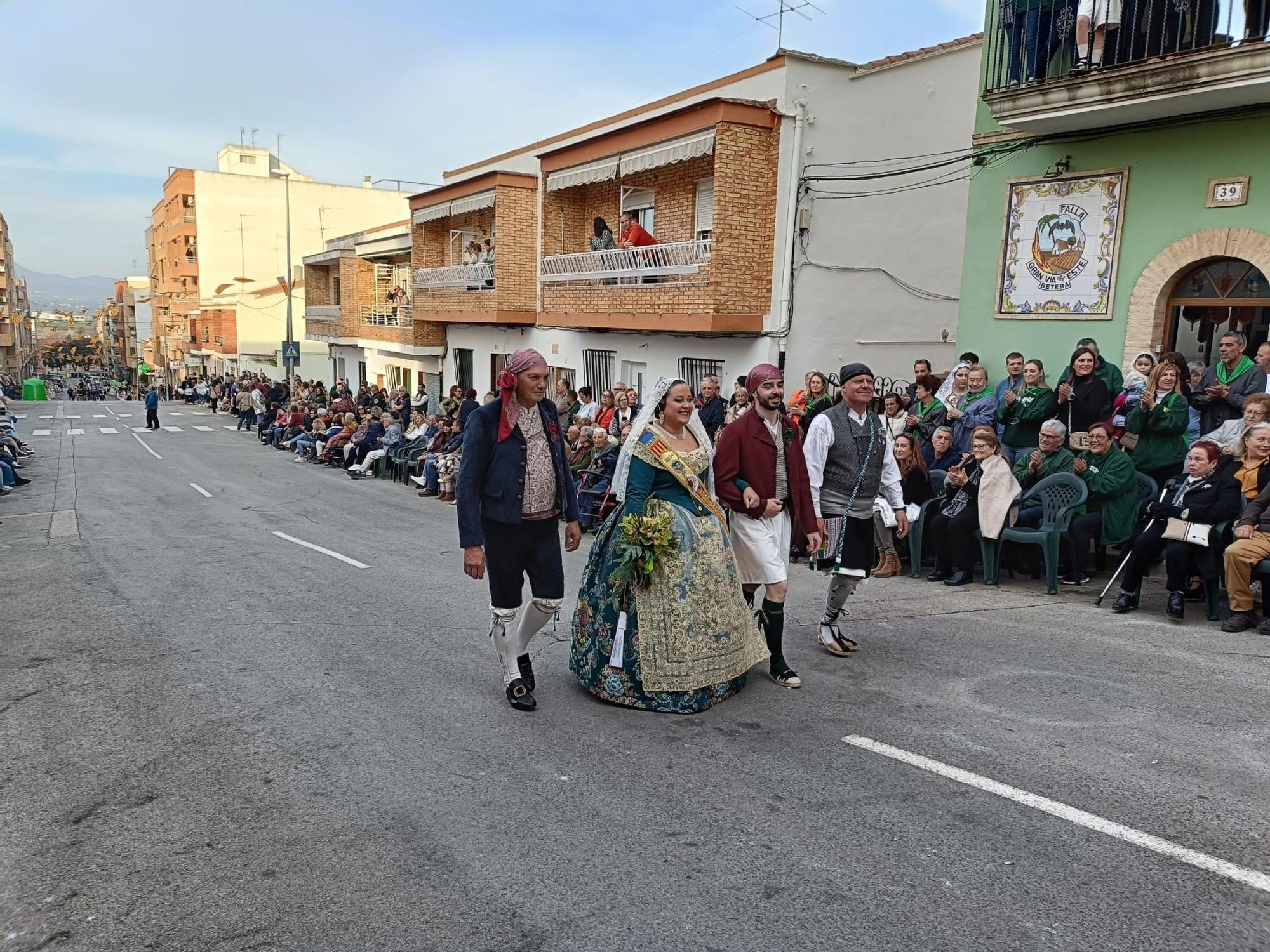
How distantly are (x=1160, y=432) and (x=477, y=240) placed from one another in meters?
21.2

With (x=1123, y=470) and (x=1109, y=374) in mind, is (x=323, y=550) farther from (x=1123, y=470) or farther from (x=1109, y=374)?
(x=1109, y=374)

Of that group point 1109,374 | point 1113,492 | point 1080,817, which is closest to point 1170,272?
point 1109,374

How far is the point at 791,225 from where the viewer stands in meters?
15.8

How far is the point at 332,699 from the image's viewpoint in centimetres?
554

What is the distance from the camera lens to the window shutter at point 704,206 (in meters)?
17.7

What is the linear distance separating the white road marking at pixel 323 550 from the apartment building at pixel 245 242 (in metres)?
A: 50.7

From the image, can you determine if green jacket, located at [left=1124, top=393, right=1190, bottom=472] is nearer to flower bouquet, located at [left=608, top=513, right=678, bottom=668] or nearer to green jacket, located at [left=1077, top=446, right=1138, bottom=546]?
green jacket, located at [left=1077, top=446, right=1138, bottom=546]

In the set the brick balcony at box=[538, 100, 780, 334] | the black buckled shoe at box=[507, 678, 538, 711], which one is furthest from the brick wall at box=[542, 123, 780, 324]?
the black buckled shoe at box=[507, 678, 538, 711]

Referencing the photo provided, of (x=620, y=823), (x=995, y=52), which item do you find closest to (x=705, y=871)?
(x=620, y=823)

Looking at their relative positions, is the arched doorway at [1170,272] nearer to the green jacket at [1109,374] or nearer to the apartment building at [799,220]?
the green jacket at [1109,374]

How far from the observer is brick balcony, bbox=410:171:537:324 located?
2319 cm

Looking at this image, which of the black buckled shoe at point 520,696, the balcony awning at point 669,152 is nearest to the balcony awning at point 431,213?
the balcony awning at point 669,152

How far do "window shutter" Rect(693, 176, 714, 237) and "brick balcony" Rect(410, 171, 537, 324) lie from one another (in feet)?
21.4

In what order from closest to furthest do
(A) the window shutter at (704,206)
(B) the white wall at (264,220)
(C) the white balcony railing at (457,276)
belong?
(A) the window shutter at (704,206)
(C) the white balcony railing at (457,276)
(B) the white wall at (264,220)
